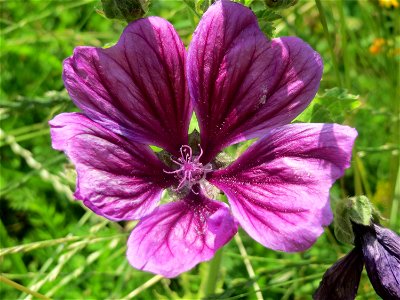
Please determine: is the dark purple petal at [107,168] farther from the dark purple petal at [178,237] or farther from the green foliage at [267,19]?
the green foliage at [267,19]

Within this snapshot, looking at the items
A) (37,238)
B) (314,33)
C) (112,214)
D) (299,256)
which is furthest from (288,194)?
(314,33)

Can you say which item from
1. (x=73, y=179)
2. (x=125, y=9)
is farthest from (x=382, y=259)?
(x=73, y=179)

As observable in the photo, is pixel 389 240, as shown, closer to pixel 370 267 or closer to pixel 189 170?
pixel 370 267

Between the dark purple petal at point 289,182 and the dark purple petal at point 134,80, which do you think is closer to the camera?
the dark purple petal at point 289,182

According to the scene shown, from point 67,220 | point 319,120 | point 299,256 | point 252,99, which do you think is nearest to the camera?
point 252,99

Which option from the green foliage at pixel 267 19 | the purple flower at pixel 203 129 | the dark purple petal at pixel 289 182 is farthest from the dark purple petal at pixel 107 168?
the green foliage at pixel 267 19

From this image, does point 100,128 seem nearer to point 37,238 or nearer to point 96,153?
point 96,153

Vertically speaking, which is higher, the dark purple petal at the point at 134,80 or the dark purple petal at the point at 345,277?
the dark purple petal at the point at 134,80
